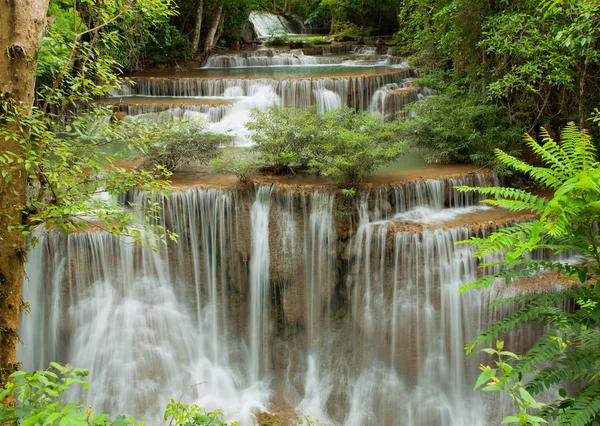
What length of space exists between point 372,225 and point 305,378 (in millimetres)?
2736

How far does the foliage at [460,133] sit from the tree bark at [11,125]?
6798 mm

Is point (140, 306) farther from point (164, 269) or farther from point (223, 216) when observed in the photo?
point (223, 216)

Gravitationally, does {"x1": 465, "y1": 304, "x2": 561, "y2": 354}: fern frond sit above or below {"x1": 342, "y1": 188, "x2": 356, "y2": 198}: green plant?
below

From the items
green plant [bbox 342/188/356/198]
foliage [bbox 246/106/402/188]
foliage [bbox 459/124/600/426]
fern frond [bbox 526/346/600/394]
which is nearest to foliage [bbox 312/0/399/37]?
foliage [bbox 246/106/402/188]

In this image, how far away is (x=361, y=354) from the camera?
8.59 m

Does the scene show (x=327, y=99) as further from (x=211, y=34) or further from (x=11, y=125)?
(x=211, y=34)

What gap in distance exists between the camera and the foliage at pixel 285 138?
9367 mm

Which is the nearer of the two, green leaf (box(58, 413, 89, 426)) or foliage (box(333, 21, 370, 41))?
green leaf (box(58, 413, 89, 426))

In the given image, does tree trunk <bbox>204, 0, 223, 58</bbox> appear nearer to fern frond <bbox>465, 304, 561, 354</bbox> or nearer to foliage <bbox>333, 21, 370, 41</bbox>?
foliage <bbox>333, 21, 370, 41</bbox>

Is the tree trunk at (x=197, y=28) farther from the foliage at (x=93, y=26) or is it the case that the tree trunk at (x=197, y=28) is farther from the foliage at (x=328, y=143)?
→ the foliage at (x=328, y=143)

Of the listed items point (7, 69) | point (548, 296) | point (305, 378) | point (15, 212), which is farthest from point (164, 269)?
point (548, 296)

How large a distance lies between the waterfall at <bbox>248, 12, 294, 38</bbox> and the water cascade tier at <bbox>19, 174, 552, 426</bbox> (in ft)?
73.1

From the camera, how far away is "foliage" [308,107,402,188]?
8672 millimetres

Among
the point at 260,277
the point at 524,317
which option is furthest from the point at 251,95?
the point at 524,317
